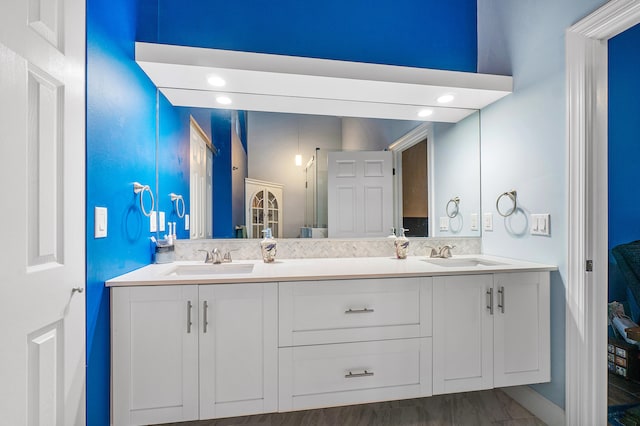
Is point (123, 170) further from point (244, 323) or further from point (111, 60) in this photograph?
point (244, 323)

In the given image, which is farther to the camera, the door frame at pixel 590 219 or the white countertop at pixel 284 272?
the door frame at pixel 590 219

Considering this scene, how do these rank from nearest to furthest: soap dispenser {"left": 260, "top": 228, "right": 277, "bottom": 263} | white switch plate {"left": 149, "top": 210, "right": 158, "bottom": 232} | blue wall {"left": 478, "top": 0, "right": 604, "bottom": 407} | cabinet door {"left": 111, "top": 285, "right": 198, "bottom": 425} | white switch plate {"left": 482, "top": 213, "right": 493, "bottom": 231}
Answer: cabinet door {"left": 111, "top": 285, "right": 198, "bottom": 425} < blue wall {"left": 478, "top": 0, "right": 604, "bottom": 407} < white switch plate {"left": 149, "top": 210, "right": 158, "bottom": 232} < soap dispenser {"left": 260, "top": 228, "right": 277, "bottom": 263} < white switch plate {"left": 482, "top": 213, "right": 493, "bottom": 231}

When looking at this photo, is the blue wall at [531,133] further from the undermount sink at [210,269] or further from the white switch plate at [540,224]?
the undermount sink at [210,269]

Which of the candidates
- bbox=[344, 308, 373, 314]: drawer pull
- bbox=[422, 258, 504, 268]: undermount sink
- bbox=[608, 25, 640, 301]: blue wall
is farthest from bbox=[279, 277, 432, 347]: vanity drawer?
bbox=[608, 25, 640, 301]: blue wall

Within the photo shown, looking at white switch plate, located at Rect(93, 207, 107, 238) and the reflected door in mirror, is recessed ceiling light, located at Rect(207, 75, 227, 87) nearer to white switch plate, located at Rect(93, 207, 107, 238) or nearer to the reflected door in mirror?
the reflected door in mirror

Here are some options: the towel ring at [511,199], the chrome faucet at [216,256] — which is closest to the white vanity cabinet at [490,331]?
the towel ring at [511,199]

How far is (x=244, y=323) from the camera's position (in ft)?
4.57

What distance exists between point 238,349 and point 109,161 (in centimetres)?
97

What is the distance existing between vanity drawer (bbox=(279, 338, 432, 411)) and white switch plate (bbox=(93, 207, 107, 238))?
34.9 inches

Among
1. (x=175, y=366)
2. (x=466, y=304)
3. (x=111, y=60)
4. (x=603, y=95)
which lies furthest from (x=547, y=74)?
(x=175, y=366)

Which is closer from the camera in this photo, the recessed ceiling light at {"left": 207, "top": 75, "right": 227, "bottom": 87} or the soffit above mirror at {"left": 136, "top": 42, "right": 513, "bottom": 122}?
the soffit above mirror at {"left": 136, "top": 42, "right": 513, "bottom": 122}

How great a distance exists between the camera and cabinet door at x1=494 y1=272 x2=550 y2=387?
5.33 ft

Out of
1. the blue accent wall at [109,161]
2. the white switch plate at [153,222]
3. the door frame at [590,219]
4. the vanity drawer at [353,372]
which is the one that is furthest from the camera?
the white switch plate at [153,222]

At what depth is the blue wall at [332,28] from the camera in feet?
6.14
